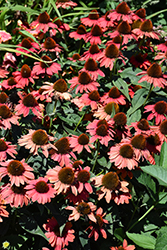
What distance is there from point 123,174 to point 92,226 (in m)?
0.37

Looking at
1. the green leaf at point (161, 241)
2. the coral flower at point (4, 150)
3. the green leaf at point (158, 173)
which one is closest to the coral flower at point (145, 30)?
the green leaf at point (158, 173)

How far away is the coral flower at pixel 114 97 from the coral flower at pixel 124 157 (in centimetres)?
44

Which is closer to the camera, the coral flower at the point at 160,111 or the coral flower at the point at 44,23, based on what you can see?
the coral flower at the point at 160,111

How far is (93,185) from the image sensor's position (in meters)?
1.84

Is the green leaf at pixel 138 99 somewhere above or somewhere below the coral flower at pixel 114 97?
below

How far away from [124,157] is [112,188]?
0.65 feet

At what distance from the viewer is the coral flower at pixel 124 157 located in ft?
5.66

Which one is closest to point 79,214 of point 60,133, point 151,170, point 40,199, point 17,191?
point 40,199

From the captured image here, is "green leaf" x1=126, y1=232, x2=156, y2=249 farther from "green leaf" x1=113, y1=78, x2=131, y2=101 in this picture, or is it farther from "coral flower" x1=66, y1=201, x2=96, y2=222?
"green leaf" x1=113, y1=78, x2=131, y2=101

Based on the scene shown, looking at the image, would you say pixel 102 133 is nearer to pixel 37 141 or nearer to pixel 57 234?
pixel 37 141

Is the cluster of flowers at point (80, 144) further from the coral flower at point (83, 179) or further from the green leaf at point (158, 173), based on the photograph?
the green leaf at point (158, 173)

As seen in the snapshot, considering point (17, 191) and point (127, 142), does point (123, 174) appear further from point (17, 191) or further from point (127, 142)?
point (17, 191)

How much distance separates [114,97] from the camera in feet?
7.04

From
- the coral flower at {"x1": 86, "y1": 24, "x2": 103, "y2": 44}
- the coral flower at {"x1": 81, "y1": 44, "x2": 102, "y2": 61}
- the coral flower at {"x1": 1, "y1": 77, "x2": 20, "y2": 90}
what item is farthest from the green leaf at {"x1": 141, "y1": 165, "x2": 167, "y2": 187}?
the coral flower at {"x1": 86, "y1": 24, "x2": 103, "y2": 44}
